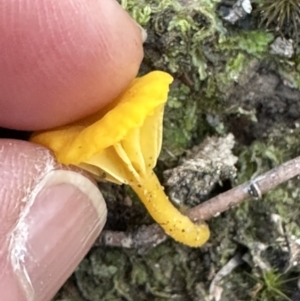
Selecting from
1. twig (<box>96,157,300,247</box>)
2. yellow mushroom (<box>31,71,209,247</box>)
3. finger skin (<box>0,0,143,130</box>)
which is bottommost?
twig (<box>96,157,300,247</box>)

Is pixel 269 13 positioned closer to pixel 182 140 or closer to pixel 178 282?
pixel 182 140

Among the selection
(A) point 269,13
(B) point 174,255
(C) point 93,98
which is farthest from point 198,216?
(A) point 269,13

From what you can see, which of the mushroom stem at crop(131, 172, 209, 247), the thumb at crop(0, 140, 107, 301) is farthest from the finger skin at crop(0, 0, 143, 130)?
the mushroom stem at crop(131, 172, 209, 247)

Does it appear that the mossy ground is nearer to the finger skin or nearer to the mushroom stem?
the mushroom stem

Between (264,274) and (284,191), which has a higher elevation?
(284,191)

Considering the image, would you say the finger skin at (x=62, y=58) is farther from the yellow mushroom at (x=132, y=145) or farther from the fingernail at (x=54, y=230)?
the fingernail at (x=54, y=230)

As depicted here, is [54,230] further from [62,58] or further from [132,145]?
[62,58]

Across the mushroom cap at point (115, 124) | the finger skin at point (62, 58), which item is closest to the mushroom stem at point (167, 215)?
the mushroom cap at point (115, 124)
